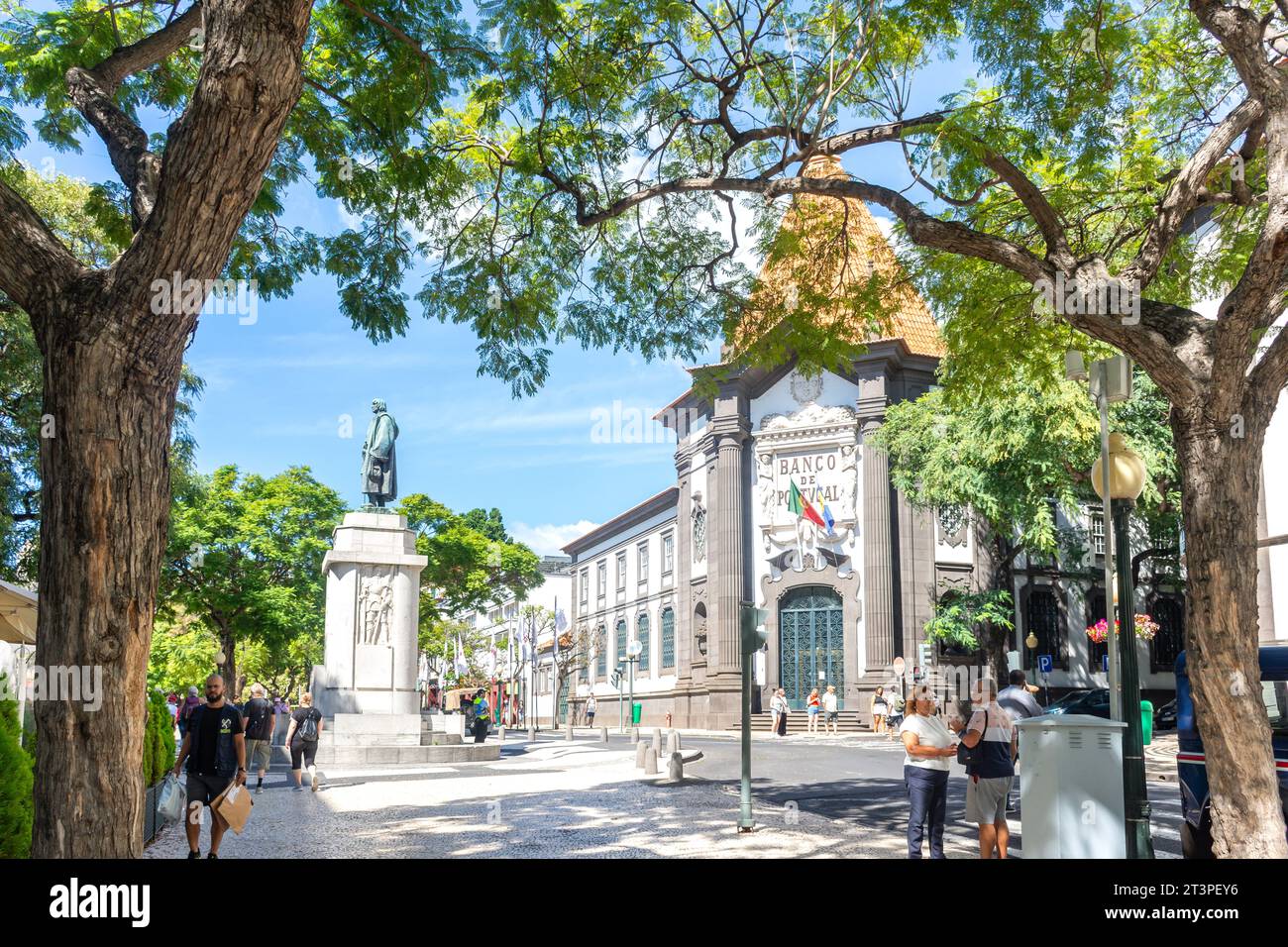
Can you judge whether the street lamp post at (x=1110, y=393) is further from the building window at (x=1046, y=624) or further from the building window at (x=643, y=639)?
the building window at (x=643, y=639)

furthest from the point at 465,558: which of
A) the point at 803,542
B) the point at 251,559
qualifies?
the point at 803,542

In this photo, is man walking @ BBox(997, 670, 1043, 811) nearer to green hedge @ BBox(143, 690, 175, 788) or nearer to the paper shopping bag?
the paper shopping bag

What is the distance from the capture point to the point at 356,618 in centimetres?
2570

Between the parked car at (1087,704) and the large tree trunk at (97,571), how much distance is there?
24913mm

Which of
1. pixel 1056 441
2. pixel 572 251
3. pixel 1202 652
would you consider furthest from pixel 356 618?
pixel 1202 652

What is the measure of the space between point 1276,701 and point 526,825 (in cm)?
785

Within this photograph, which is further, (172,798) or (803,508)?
(803,508)

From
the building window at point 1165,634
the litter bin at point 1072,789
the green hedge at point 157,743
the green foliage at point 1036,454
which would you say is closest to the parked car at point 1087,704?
the green foliage at point 1036,454

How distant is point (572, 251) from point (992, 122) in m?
5.29

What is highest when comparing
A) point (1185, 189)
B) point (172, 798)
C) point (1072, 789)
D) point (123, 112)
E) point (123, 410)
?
point (1185, 189)

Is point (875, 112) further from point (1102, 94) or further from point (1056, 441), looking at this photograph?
point (1056, 441)

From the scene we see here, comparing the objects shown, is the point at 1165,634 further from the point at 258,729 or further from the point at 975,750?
the point at 975,750

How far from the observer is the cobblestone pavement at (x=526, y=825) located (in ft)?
35.6

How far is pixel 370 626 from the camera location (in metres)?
25.8
